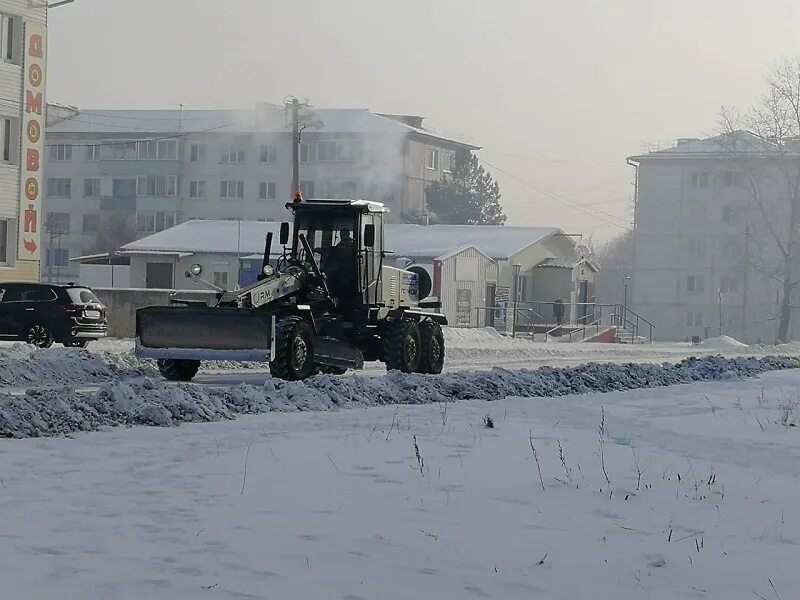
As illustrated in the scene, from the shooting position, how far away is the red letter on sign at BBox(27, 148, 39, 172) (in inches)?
1855

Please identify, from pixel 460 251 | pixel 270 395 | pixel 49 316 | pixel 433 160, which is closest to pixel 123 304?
pixel 49 316

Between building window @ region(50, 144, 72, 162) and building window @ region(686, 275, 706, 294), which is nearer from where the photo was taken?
building window @ region(686, 275, 706, 294)

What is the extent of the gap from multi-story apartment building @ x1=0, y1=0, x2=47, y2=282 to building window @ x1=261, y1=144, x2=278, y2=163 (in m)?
72.3

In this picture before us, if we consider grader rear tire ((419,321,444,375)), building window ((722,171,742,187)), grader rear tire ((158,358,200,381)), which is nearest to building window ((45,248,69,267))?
building window ((722,171,742,187))

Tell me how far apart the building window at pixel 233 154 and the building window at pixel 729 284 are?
40.5m

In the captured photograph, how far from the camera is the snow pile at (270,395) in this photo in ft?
47.5

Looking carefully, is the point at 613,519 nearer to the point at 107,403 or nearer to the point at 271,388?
the point at 107,403

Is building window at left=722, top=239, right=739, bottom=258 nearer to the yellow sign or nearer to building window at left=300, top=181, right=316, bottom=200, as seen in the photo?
building window at left=300, top=181, right=316, bottom=200

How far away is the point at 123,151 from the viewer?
12438 centimetres

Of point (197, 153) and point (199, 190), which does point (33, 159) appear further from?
point (199, 190)

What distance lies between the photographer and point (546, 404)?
19.0 metres

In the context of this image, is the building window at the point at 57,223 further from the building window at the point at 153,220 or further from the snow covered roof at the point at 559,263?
the snow covered roof at the point at 559,263

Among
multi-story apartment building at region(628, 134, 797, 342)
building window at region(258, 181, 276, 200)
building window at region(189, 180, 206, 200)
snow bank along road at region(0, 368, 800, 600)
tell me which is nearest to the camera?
snow bank along road at region(0, 368, 800, 600)

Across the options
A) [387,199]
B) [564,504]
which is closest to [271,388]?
[564,504]
